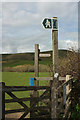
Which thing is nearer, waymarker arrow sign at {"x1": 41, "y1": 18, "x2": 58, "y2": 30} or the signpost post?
the signpost post

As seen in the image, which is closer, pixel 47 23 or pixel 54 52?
pixel 47 23

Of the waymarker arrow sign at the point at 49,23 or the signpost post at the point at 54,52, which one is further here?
the waymarker arrow sign at the point at 49,23

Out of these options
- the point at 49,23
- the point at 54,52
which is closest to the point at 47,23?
the point at 49,23

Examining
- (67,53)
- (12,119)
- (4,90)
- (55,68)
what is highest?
(67,53)

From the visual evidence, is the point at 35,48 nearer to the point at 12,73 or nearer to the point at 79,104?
the point at 79,104

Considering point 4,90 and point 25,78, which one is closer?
point 4,90

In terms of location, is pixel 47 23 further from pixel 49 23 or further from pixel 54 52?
pixel 54 52

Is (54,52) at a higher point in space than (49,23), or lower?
lower

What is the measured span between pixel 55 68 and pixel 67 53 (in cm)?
239

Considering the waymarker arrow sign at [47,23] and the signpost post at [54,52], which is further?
the waymarker arrow sign at [47,23]

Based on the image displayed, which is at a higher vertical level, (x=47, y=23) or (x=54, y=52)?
(x=47, y=23)

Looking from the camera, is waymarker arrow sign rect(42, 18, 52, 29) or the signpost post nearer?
the signpost post

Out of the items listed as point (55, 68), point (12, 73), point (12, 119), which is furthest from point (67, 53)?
point (12, 73)

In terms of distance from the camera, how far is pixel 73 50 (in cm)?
786
